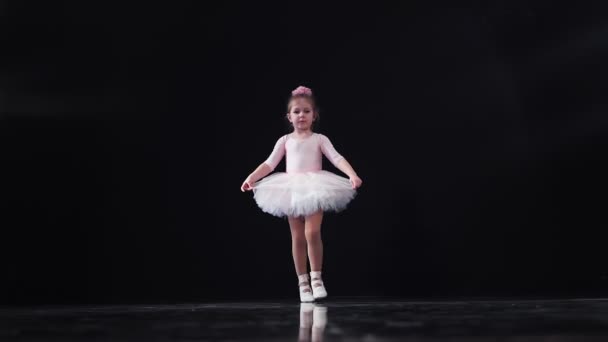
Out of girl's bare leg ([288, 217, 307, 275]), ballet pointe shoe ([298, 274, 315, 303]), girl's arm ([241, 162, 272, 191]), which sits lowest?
ballet pointe shoe ([298, 274, 315, 303])

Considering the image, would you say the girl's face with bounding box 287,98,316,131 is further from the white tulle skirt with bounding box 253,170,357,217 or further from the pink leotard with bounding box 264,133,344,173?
the white tulle skirt with bounding box 253,170,357,217

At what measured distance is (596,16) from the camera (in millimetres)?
3449

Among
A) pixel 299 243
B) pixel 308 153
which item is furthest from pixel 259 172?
pixel 299 243

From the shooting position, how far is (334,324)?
1669 millimetres

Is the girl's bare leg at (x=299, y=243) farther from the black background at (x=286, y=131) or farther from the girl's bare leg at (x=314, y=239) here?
the black background at (x=286, y=131)

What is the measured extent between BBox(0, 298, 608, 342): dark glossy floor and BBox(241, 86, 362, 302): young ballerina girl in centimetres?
52

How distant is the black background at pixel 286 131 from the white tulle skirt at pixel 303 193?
0.57 meters

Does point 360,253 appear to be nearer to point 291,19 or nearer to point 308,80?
point 308,80

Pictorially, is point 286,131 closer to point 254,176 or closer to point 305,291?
point 254,176

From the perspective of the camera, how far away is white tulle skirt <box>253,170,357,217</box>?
266cm

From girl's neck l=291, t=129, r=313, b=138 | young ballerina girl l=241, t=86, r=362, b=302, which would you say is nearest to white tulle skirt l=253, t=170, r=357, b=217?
young ballerina girl l=241, t=86, r=362, b=302

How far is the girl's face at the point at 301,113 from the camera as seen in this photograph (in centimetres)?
284

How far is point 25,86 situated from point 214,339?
222cm

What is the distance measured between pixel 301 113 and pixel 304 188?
0.31 meters
